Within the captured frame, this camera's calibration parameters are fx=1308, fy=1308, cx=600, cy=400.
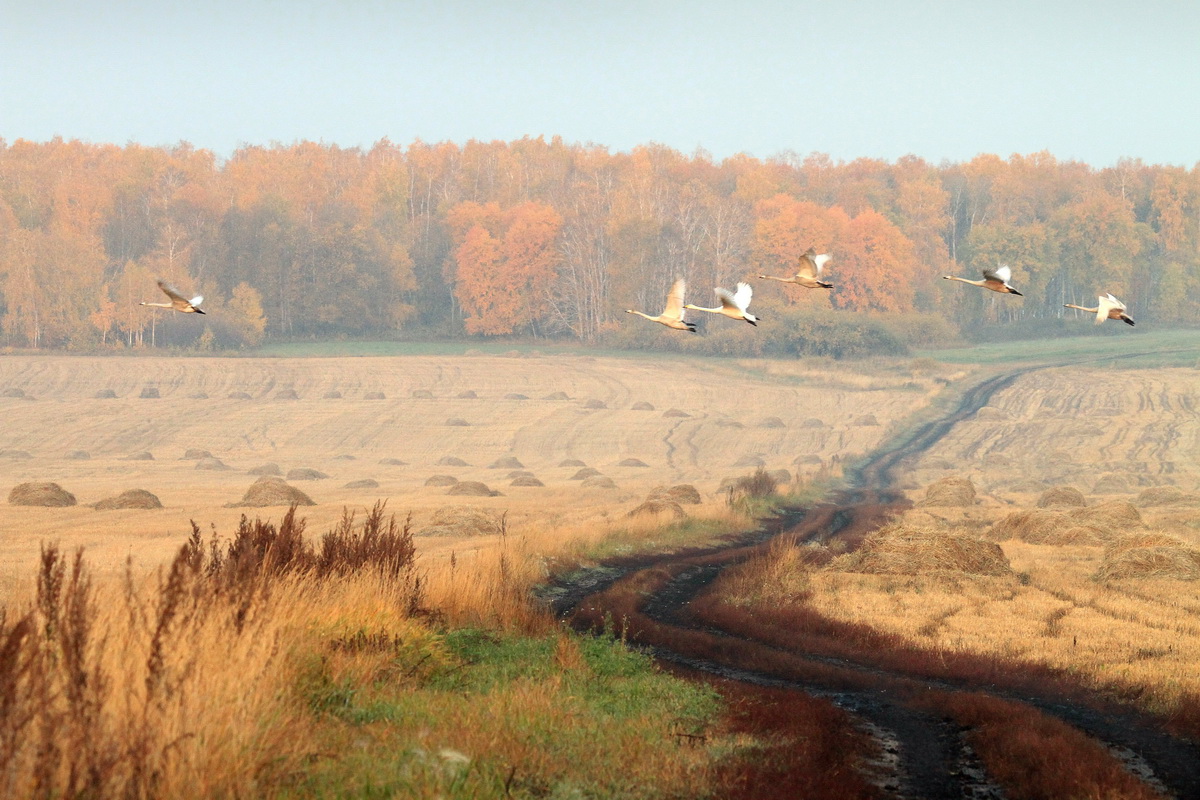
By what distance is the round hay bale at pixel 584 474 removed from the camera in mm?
66650

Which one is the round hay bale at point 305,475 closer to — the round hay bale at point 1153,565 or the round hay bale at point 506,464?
the round hay bale at point 506,464

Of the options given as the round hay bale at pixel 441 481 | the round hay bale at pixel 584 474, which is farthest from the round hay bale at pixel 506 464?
the round hay bale at pixel 441 481

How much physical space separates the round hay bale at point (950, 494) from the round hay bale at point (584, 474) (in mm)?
18430

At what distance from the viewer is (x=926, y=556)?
91.1ft

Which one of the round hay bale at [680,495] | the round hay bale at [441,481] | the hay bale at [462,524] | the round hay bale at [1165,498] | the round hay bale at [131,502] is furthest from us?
the round hay bale at [441,481]

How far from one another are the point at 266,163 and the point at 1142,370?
120 meters

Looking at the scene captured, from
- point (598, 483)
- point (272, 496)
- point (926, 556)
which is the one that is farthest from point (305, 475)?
point (926, 556)

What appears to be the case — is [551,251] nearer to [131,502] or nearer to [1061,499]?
[1061,499]

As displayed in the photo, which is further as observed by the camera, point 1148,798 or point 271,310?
point 271,310

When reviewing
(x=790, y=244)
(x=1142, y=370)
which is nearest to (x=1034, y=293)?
(x=790, y=244)

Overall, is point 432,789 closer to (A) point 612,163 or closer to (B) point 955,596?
(B) point 955,596

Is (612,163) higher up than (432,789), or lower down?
higher up

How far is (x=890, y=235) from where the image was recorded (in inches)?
5546

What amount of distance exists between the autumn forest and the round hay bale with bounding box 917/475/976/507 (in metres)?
60.1
